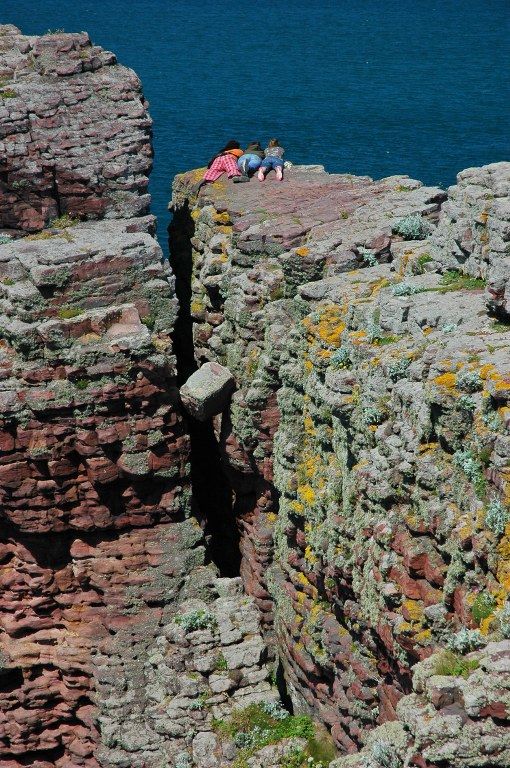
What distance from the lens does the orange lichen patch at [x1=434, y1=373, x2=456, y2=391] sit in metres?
32.3

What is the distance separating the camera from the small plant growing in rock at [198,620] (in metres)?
43.3

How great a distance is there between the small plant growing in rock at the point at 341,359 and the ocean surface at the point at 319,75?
5216cm

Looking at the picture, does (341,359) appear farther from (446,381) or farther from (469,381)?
(469,381)

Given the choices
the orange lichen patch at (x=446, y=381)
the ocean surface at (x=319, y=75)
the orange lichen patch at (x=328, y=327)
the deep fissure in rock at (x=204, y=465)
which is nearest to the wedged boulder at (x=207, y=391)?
the deep fissure in rock at (x=204, y=465)

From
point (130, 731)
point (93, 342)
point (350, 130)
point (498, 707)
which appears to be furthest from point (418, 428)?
point (350, 130)

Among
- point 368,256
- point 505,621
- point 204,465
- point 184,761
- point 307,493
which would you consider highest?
point 368,256

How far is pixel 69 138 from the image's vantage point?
4700cm

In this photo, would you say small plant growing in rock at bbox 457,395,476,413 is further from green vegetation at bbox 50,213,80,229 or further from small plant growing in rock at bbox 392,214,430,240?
green vegetation at bbox 50,213,80,229

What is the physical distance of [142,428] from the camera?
→ 44344 mm

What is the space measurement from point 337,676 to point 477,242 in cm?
1231

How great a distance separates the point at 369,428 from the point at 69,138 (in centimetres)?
1618

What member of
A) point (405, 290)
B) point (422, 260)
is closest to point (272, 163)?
point (422, 260)

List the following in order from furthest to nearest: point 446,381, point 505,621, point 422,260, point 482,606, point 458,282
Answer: point 422,260, point 458,282, point 446,381, point 482,606, point 505,621

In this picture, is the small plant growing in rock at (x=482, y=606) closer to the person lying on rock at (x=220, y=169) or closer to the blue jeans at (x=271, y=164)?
the blue jeans at (x=271, y=164)
